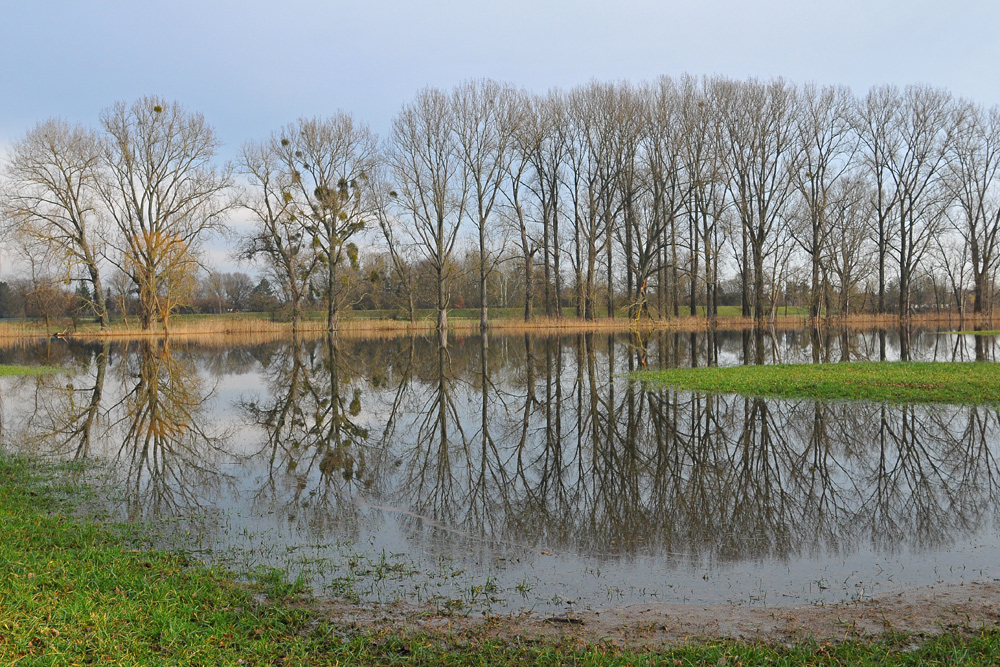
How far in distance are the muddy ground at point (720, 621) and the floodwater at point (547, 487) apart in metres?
Answer: 0.21

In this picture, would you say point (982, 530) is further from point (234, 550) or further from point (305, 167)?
point (305, 167)

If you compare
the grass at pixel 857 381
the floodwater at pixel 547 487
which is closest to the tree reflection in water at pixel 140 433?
the floodwater at pixel 547 487

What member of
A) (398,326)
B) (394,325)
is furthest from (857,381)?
(394,325)

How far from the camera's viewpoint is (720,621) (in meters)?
4.31

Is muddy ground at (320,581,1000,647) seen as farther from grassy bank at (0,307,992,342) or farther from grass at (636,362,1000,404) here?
grassy bank at (0,307,992,342)

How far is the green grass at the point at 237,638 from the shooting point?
3609 millimetres

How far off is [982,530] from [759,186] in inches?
1766

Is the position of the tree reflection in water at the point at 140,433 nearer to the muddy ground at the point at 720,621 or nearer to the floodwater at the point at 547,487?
the floodwater at the point at 547,487

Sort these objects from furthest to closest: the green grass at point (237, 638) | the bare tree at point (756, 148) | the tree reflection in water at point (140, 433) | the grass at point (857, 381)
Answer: the bare tree at point (756, 148) → the grass at point (857, 381) → the tree reflection in water at point (140, 433) → the green grass at point (237, 638)

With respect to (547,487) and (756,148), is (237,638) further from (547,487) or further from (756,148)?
(756,148)

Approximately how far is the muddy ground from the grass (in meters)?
9.45

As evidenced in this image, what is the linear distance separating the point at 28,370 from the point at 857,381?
24.8 metres

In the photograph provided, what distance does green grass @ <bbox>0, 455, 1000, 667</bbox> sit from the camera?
3609 mm

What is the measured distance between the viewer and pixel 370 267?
5122 centimetres
